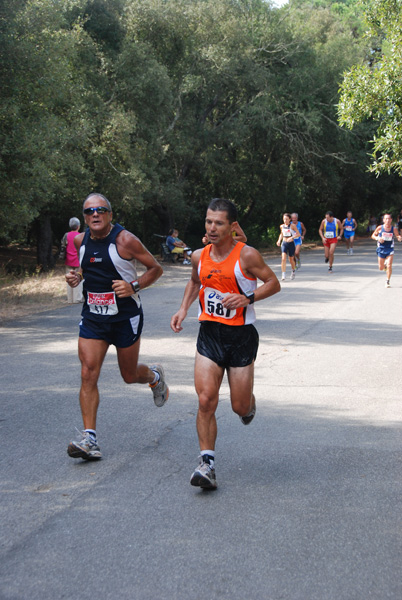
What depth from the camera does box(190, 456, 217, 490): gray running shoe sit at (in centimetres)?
458

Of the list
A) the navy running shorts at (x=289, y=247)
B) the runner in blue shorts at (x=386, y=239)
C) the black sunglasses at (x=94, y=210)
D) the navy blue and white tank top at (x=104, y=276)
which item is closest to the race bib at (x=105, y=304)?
the navy blue and white tank top at (x=104, y=276)

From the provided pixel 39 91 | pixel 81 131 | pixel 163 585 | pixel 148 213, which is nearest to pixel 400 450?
pixel 163 585

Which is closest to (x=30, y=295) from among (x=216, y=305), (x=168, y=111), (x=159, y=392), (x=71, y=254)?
(x=71, y=254)

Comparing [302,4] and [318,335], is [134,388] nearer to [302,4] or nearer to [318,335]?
[318,335]

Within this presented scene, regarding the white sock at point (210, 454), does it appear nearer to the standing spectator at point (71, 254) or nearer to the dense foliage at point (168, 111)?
the standing spectator at point (71, 254)

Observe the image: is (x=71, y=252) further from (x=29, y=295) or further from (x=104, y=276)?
(x=104, y=276)

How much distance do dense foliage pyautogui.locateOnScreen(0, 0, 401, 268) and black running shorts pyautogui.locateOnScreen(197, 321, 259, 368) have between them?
1196cm

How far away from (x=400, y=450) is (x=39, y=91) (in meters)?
14.5

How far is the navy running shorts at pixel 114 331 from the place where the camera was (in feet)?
18.5

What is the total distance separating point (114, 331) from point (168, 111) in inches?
944

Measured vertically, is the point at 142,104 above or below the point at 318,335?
above

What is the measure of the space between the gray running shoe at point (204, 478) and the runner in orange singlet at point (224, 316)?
7.6 inches

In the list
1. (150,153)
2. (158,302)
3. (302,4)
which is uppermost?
(302,4)

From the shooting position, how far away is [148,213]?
38.5 m
